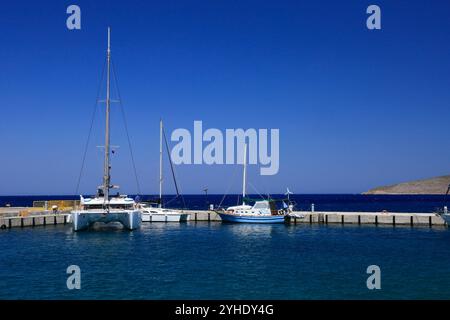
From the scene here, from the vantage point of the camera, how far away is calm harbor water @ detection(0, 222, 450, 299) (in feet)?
82.4

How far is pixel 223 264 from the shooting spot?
111 feet

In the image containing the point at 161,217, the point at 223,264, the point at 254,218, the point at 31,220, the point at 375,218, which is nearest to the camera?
the point at 223,264

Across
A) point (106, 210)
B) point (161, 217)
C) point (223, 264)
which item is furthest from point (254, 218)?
point (223, 264)

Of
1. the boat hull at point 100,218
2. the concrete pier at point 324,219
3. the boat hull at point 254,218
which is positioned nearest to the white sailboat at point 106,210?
the boat hull at point 100,218

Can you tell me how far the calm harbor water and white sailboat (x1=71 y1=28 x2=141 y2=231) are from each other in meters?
1.54

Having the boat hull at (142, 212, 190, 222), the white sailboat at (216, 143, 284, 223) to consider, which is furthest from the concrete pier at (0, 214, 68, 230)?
the white sailboat at (216, 143, 284, 223)

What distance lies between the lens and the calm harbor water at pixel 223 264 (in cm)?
2511

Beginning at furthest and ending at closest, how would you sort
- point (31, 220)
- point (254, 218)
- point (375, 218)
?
point (254, 218)
point (375, 218)
point (31, 220)

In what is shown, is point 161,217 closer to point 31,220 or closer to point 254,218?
point 254,218

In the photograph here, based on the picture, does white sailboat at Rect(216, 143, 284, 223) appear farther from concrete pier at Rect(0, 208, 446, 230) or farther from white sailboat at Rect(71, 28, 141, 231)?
white sailboat at Rect(71, 28, 141, 231)

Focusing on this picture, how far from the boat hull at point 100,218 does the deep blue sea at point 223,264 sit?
1.11 metres

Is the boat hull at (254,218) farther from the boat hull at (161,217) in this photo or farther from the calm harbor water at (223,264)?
the calm harbor water at (223,264)

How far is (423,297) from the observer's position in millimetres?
24062
